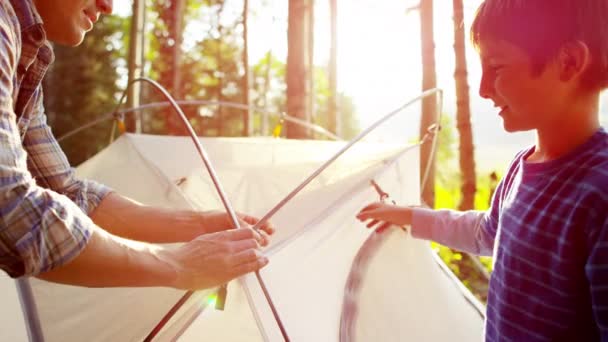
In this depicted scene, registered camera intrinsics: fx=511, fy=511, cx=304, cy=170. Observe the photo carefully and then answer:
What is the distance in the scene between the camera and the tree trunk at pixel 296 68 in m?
4.61

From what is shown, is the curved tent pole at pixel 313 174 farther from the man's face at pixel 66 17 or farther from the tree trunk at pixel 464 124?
the tree trunk at pixel 464 124

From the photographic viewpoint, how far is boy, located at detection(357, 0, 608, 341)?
0.90 meters

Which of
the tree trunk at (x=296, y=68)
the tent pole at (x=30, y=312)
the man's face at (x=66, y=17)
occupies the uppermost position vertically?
the tree trunk at (x=296, y=68)

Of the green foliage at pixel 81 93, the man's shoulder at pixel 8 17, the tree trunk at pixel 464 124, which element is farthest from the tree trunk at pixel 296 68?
the green foliage at pixel 81 93

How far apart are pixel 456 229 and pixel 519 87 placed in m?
0.45

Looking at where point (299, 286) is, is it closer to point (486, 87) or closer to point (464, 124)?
point (486, 87)

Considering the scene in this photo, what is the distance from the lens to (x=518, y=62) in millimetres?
1030

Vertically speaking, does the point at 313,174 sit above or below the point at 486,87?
below

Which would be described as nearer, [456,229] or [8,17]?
[8,17]

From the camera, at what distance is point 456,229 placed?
1.35 metres

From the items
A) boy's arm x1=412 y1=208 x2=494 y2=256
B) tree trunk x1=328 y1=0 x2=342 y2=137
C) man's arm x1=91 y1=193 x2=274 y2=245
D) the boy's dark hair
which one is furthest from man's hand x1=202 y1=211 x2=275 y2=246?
tree trunk x1=328 y1=0 x2=342 y2=137

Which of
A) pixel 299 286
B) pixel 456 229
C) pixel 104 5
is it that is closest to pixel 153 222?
pixel 299 286

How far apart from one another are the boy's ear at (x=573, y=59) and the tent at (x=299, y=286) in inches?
29.5

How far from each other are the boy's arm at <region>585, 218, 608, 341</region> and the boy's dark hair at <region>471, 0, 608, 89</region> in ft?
1.12
